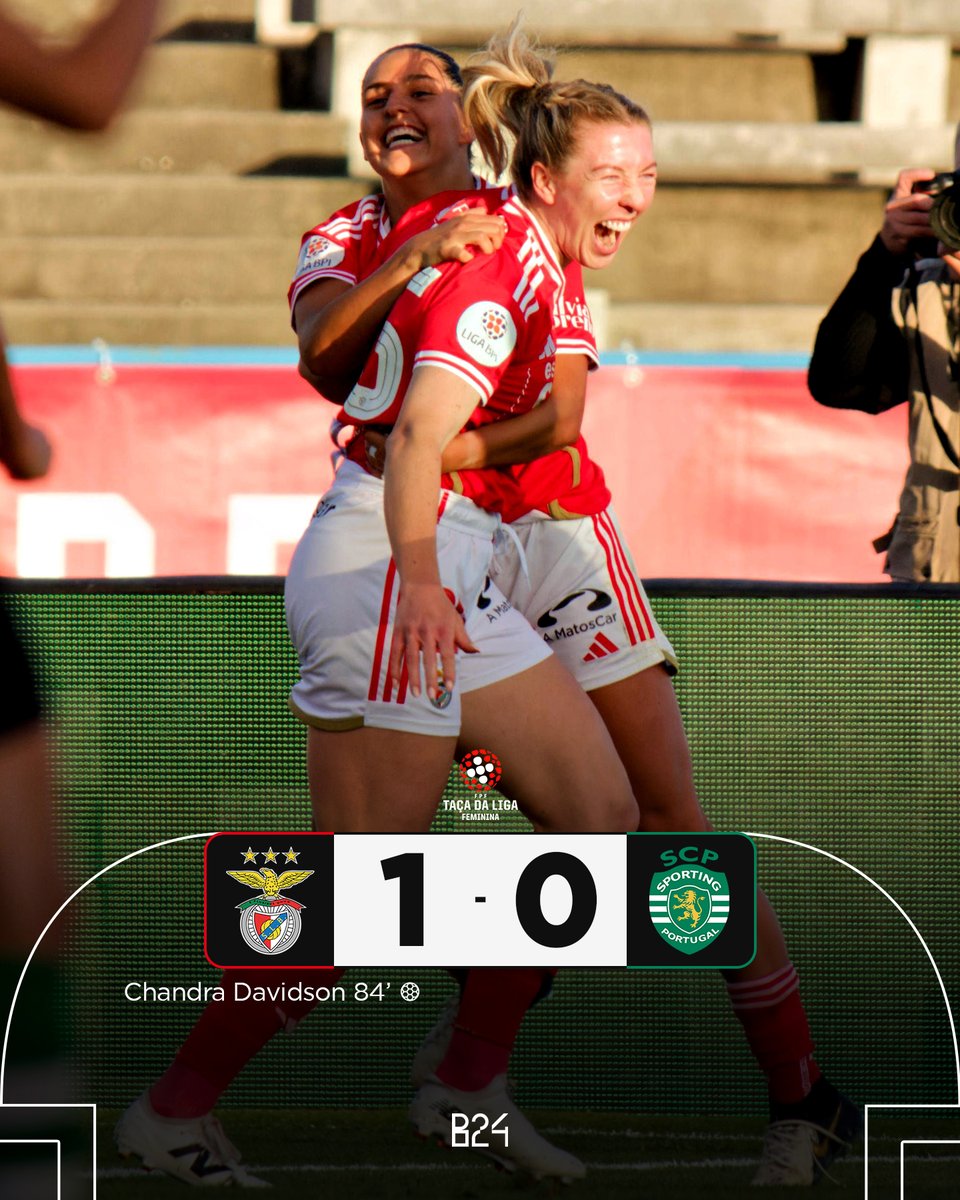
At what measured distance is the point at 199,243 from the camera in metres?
8.85

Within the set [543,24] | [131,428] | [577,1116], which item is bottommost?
[577,1116]

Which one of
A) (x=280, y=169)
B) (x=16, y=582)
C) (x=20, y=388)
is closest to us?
(x=16, y=582)

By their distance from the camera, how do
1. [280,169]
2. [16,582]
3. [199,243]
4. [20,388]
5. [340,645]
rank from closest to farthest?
[340,645]
[16,582]
[20,388]
[199,243]
[280,169]

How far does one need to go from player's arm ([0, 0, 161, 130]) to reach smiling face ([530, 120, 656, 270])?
1.11 metres

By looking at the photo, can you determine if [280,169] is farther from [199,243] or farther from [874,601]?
[874,601]

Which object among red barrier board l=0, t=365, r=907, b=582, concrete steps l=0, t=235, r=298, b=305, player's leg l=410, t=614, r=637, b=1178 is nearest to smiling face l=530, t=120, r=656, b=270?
player's leg l=410, t=614, r=637, b=1178

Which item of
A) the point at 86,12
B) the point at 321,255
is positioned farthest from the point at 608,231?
the point at 86,12

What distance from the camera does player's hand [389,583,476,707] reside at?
230 cm

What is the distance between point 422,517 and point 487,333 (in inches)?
11.8

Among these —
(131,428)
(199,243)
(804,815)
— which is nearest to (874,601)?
(804,815)

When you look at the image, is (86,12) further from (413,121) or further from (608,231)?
(608,231)

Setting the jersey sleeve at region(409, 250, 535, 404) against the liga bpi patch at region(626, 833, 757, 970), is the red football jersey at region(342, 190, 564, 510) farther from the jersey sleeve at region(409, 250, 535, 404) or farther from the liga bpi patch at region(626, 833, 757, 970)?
the liga bpi patch at region(626, 833, 757, 970)

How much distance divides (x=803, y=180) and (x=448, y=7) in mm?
2014

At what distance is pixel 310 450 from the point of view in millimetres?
5984
